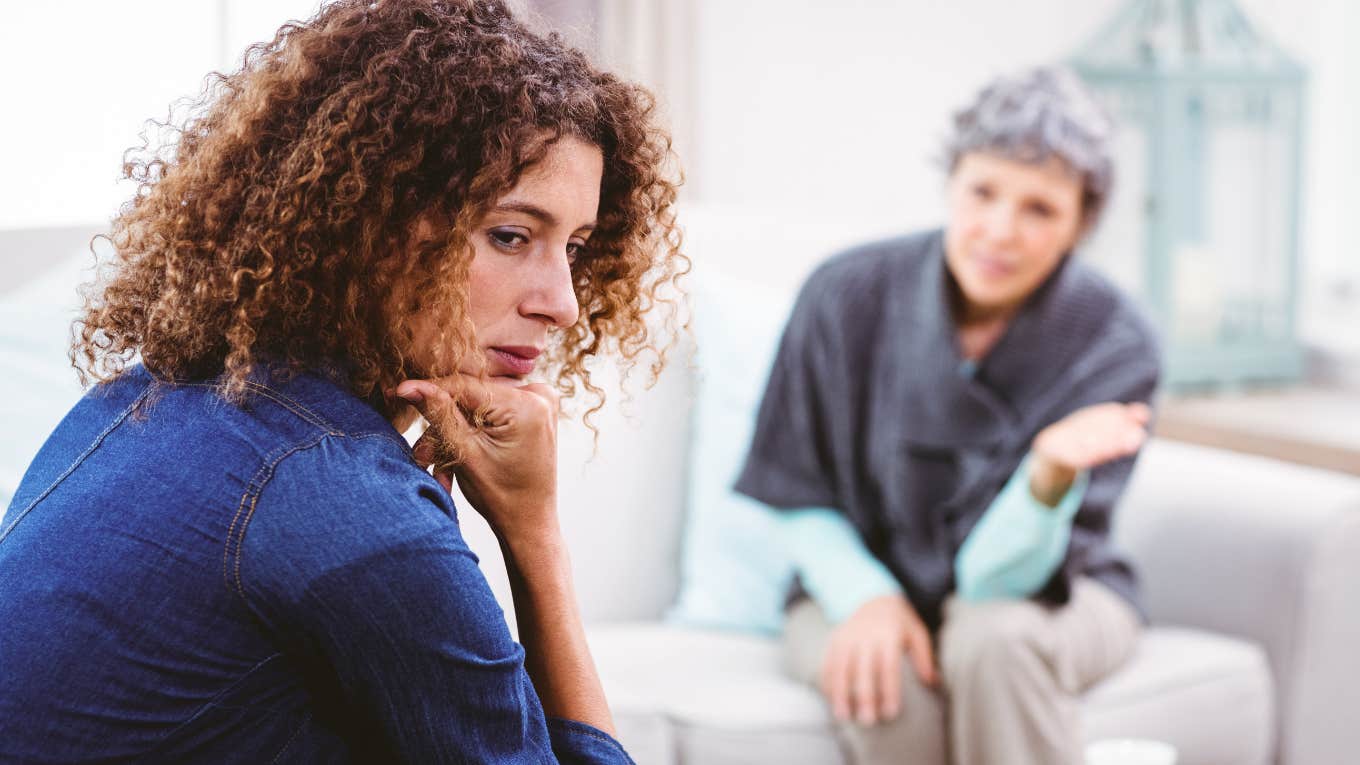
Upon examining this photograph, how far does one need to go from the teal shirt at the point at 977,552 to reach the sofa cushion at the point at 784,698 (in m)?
0.12

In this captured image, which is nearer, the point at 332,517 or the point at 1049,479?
the point at 332,517

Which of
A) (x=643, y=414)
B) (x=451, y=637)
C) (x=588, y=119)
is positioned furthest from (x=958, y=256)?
(x=451, y=637)

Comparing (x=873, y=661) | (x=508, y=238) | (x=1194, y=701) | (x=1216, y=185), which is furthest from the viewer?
(x=1216, y=185)

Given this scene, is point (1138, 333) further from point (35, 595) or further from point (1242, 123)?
point (35, 595)

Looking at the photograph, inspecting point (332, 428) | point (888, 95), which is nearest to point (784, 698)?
point (332, 428)

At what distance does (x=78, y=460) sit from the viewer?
2.50 feet

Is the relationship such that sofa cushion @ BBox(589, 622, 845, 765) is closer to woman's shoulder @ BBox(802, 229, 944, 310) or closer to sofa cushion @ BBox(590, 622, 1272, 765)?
sofa cushion @ BBox(590, 622, 1272, 765)

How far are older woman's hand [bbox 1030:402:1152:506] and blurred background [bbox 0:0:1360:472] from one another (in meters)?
0.49

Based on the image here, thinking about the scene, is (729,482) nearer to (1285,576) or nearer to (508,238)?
(1285,576)

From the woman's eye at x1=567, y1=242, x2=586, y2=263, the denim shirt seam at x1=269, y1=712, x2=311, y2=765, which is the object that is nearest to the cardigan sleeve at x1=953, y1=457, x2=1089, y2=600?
the woman's eye at x1=567, y1=242, x2=586, y2=263

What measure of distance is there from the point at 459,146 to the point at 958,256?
1.15 metres

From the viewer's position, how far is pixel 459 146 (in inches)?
30.9

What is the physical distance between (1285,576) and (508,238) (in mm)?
1366

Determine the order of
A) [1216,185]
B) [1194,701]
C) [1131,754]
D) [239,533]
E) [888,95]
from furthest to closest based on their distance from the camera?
1. [888,95]
2. [1216,185]
3. [1194,701]
4. [1131,754]
5. [239,533]
